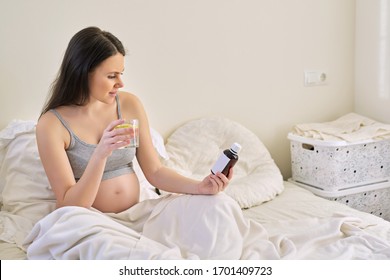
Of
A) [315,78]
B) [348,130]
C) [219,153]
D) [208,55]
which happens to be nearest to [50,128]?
[219,153]

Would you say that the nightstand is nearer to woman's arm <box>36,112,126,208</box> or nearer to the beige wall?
the beige wall

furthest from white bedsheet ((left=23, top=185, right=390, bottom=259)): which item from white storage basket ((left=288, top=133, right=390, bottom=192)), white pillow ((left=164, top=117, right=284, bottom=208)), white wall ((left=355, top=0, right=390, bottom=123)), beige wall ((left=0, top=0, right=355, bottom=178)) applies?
white wall ((left=355, top=0, right=390, bottom=123))

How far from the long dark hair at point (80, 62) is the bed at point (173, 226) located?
1.15ft

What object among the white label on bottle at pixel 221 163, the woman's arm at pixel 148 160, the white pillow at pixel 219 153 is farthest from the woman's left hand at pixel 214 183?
the white pillow at pixel 219 153

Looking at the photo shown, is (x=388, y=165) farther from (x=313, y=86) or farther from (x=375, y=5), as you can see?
(x=375, y=5)

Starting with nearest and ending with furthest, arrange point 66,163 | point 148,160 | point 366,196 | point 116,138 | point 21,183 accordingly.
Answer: point 116,138
point 66,163
point 148,160
point 21,183
point 366,196

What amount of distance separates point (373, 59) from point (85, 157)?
169 cm

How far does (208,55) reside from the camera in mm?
2197

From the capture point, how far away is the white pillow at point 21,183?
1.51 m

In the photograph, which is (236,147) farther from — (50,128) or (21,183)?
(21,183)

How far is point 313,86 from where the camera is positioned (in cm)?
248

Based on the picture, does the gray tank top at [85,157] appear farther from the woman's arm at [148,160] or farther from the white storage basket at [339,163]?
the white storage basket at [339,163]
